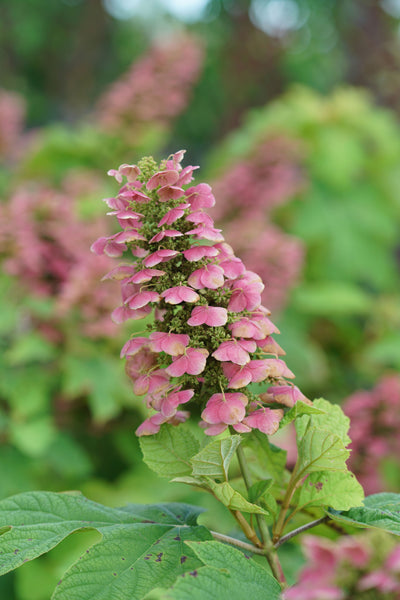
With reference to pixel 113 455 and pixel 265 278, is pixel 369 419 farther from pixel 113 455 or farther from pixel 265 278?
pixel 113 455

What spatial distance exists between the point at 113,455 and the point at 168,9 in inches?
361

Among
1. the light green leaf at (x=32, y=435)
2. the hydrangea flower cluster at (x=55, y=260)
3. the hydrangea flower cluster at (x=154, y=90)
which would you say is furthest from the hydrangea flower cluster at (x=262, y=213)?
the light green leaf at (x=32, y=435)

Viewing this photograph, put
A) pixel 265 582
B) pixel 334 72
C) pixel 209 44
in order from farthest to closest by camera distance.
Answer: pixel 334 72 < pixel 209 44 < pixel 265 582

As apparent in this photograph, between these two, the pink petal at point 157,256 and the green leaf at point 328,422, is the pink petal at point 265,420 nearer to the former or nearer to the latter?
the green leaf at point 328,422

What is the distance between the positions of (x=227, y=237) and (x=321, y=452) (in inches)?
67.6

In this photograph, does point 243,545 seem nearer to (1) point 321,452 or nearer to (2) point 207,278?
(1) point 321,452

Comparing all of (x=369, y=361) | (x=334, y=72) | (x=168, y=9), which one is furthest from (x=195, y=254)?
(x=168, y=9)

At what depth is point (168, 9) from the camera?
9562mm

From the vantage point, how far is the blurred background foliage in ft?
5.24

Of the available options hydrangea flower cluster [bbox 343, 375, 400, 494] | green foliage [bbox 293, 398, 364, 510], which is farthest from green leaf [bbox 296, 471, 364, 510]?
hydrangea flower cluster [bbox 343, 375, 400, 494]

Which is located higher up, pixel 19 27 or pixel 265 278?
pixel 19 27

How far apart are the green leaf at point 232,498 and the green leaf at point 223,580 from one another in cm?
5

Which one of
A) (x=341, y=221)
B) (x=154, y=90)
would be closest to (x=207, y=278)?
(x=154, y=90)

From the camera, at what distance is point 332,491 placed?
2.07 feet
